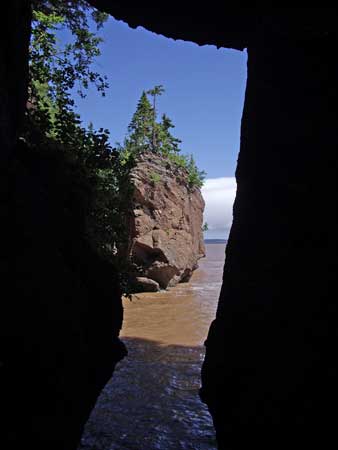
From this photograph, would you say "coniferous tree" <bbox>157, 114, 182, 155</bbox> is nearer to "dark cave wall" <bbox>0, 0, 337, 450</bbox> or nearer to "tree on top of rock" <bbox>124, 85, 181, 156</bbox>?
"tree on top of rock" <bbox>124, 85, 181, 156</bbox>

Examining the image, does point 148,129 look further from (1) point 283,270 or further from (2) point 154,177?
(1) point 283,270

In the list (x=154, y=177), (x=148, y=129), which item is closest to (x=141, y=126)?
(x=148, y=129)

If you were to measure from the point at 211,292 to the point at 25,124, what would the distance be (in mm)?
16843

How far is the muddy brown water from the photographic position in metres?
5.28

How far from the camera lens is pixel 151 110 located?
3797 cm

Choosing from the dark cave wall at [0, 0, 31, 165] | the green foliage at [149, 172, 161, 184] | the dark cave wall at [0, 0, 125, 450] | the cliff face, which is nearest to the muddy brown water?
the dark cave wall at [0, 0, 125, 450]

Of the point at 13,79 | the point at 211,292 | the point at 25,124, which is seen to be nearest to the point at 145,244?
the point at 211,292

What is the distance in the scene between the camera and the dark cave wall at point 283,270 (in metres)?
3.16

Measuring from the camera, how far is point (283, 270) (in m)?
3.74

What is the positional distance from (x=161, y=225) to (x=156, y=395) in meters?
16.1

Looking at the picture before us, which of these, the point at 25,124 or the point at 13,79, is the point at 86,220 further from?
the point at 13,79

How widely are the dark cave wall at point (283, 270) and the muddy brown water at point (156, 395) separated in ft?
4.35

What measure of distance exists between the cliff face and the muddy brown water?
24.9 feet

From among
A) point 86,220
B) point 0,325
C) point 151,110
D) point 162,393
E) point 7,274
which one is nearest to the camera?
point 0,325
